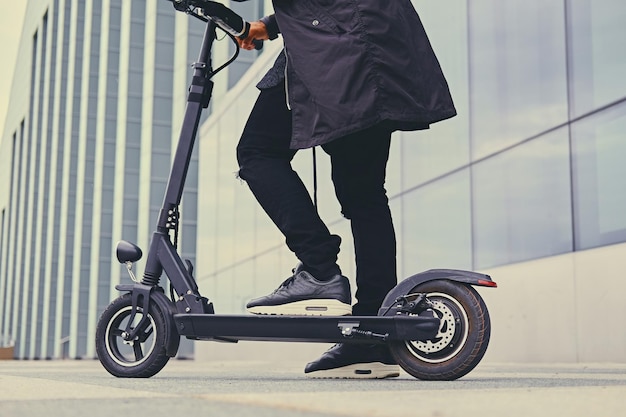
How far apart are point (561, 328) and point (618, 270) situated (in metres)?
0.87

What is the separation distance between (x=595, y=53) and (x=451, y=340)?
5.37m

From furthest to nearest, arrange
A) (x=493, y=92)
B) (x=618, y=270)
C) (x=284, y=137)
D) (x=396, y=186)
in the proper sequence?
(x=396, y=186) → (x=493, y=92) → (x=618, y=270) → (x=284, y=137)

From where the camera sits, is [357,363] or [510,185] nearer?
[357,363]

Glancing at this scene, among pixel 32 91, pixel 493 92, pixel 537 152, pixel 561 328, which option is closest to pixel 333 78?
pixel 561 328

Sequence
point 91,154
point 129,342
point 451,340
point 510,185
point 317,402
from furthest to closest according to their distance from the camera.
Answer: point 91,154 < point 510,185 < point 129,342 < point 451,340 < point 317,402

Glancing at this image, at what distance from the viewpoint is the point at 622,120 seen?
23.6ft

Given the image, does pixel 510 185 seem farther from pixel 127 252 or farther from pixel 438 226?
pixel 127 252

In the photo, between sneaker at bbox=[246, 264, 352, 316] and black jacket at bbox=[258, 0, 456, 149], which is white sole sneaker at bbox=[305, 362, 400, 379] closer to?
sneaker at bbox=[246, 264, 352, 316]

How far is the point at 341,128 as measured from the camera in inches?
117

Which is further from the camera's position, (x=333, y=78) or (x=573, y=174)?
(x=573, y=174)

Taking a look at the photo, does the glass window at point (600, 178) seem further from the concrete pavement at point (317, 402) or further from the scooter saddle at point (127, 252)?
the concrete pavement at point (317, 402)

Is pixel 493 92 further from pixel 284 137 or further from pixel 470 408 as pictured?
pixel 470 408

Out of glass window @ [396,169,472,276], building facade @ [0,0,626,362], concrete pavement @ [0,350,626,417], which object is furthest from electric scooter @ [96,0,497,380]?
glass window @ [396,169,472,276]

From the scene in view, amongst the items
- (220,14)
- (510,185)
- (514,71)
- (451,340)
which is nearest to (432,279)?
(451,340)
